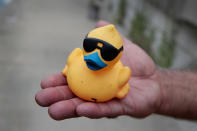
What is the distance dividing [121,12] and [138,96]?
4313mm

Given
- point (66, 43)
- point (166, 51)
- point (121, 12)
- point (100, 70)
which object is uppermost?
point (100, 70)

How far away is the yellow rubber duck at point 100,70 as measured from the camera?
1537mm

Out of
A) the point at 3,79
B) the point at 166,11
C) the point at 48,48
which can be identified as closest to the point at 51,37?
the point at 48,48

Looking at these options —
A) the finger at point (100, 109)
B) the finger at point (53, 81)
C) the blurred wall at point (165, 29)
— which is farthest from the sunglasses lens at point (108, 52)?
the blurred wall at point (165, 29)

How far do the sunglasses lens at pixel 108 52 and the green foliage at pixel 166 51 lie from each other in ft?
7.03

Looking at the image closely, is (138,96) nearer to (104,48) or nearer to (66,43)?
(104,48)

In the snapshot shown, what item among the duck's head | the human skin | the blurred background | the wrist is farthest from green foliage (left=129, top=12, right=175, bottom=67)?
the duck's head

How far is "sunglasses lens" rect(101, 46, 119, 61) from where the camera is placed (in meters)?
1.53

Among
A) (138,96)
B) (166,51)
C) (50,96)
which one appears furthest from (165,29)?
(50,96)

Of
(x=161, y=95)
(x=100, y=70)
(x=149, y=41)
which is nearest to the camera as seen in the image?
(x=100, y=70)

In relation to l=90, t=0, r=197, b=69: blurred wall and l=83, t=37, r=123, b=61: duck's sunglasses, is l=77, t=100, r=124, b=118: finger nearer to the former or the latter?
l=83, t=37, r=123, b=61: duck's sunglasses

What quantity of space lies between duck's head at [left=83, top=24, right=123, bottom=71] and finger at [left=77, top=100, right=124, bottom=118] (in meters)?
0.21

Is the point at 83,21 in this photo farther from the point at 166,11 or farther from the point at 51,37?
the point at 166,11

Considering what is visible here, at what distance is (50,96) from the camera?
1610 millimetres
